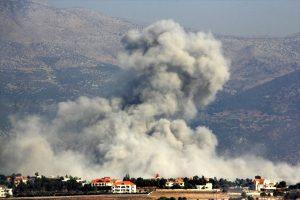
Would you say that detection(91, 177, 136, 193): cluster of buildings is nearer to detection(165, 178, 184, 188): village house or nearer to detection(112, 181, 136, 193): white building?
detection(112, 181, 136, 193): white building

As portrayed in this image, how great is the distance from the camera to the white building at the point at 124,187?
10338 centimetres

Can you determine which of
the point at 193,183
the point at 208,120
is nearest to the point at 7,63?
the point at 208,120

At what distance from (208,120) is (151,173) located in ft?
223

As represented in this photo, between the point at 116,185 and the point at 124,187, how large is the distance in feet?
3.66

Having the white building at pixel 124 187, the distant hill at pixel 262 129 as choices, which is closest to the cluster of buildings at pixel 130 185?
the white building at pixel 124 187

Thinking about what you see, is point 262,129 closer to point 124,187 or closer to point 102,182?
point 102,182

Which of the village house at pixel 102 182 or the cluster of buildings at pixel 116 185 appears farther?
the village house at pixel 102 182

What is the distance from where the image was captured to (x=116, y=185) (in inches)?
4149

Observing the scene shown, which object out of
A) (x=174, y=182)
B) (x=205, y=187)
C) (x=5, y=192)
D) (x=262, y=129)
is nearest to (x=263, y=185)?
(x=205, y=187)

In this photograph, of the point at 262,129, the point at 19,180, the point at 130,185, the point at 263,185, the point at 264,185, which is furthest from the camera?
the point at 262,129

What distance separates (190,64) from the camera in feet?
407

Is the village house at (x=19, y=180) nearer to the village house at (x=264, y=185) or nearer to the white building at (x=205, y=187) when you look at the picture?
the white building at (x=205, y=187)

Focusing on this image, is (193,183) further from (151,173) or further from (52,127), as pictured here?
(52,127)

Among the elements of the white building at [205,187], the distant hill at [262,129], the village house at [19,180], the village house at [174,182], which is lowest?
the white building at [205,187]
